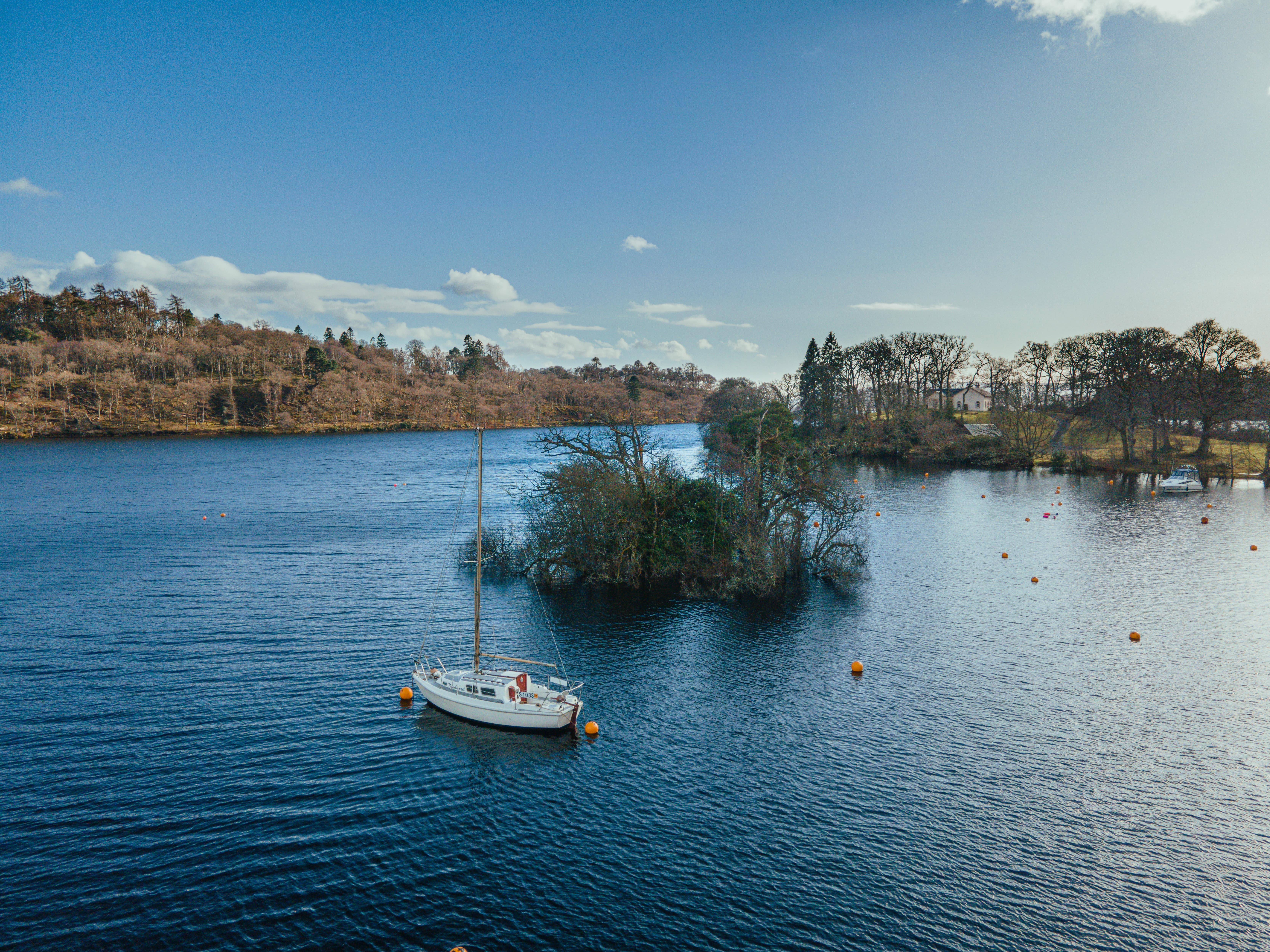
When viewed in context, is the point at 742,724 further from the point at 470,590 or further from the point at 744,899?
the point at 470,590

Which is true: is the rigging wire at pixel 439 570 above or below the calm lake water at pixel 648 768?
above

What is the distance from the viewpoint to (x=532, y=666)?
3167cm

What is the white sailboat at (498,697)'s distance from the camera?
25266 mm

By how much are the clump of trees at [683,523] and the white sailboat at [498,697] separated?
18816 mm

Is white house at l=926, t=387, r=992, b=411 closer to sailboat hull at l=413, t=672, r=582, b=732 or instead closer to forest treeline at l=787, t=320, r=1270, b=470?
forest treeline at l=787, t=320, r=1270, b=470

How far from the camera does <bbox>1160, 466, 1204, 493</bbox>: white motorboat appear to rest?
3184 inches

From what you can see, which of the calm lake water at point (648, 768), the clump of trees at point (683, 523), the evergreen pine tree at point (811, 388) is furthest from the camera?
the evergreen pine tree at point (811, 388)

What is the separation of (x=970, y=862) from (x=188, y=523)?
7087 centimetres

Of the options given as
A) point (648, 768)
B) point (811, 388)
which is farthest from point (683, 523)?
point (811, 388)

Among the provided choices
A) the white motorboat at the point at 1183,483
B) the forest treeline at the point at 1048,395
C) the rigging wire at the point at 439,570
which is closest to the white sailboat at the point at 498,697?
the rigging wire at the point at 439,570

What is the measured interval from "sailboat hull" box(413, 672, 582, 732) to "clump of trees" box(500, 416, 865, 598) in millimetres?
19749

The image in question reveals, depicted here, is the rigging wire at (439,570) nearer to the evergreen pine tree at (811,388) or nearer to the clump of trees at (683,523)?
the clump of trees at (683,523)

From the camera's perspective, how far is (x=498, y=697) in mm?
25812

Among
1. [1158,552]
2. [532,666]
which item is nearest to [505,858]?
[532,666]
